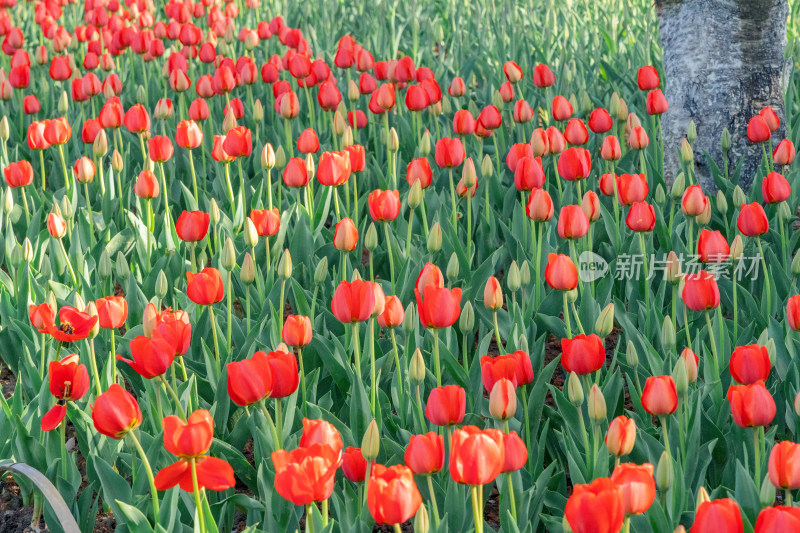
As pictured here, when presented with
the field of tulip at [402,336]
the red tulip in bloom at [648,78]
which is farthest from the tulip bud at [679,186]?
the red tulip in bloom at [648,78]

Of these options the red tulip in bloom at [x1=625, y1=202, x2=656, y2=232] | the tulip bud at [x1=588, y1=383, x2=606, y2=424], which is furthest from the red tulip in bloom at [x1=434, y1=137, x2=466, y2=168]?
the tulip bud at [x1=588, y1=383, x2=606, y2=424]

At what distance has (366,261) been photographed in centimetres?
344

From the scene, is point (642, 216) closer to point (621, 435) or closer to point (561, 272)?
point (561, 272)

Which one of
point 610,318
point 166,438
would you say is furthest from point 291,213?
point 166,438

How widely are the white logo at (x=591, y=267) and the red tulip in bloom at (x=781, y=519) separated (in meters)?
1.47

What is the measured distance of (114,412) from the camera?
5.02ft

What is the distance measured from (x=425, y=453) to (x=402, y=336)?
1109 mm

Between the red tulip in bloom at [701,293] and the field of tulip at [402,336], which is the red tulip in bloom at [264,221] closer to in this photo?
the field of tulip at [402,336]

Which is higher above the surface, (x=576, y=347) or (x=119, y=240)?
(x=576, y=347)

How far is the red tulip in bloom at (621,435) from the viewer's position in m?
1.48

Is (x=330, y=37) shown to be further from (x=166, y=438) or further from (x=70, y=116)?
(x=166, y=438)

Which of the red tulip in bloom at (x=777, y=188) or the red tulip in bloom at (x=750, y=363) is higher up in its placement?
the red tulip in bloom at (x=777, y=188)

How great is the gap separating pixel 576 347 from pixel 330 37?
4.72 m

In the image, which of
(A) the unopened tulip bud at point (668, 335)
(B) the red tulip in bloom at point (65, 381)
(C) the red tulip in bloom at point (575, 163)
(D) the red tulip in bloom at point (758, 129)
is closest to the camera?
(B) the red tulip in bloom at point (65, 381)
